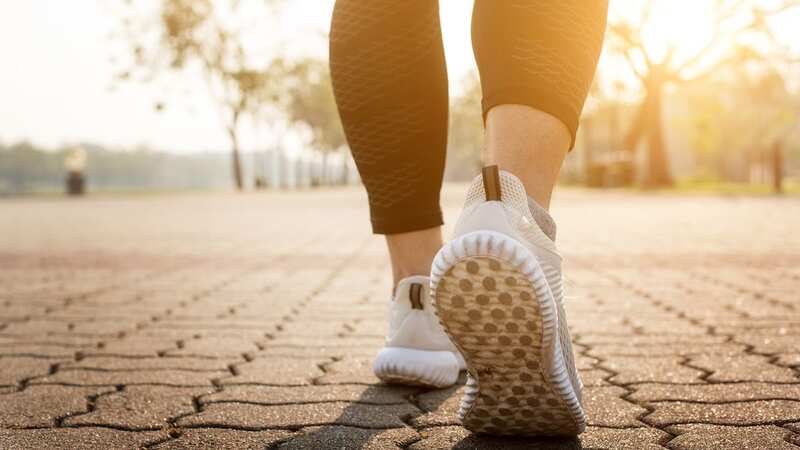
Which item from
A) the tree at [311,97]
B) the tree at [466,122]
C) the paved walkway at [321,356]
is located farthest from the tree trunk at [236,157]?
the paved walkway at [321,356]

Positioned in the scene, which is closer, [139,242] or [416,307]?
[416,307]

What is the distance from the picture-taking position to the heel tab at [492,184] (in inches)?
55.6

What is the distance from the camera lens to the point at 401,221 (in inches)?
72.4

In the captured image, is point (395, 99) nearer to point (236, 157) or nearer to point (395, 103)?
point (395, 103)

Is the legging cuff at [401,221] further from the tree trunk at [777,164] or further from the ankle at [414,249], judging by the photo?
the tree trunk at [777,164]

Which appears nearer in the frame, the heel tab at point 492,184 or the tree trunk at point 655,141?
the heel tab at point 492,184

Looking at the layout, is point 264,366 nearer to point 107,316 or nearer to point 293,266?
point 107,316

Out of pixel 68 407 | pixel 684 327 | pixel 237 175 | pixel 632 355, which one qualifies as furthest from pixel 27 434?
pixel 237 175

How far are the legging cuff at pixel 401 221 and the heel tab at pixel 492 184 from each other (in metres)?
0.42

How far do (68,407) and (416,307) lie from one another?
74 cm

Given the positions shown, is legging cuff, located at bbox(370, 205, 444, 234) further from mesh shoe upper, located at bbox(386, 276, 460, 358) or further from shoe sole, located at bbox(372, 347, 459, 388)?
shoe sole, located at bbox(372, 347, 459, 388)

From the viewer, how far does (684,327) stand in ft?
8.91

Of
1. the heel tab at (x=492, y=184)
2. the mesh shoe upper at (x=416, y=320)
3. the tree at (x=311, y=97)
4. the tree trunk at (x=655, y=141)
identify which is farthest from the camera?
the tree at (x=311, y=97)

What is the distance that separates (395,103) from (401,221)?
246mm
